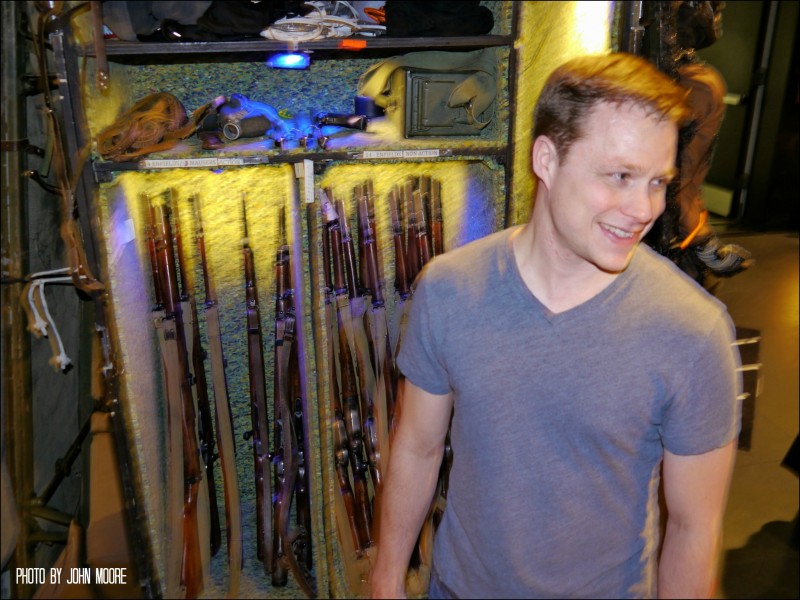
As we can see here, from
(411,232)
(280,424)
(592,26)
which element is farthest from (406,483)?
(592,26)

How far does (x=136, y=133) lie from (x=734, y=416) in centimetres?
192

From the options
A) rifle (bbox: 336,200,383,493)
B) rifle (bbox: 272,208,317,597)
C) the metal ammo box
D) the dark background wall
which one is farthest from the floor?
the metal ammo box

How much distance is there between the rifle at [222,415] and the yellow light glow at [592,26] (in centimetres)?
150

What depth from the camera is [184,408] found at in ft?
8.60

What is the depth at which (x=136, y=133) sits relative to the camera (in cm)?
222

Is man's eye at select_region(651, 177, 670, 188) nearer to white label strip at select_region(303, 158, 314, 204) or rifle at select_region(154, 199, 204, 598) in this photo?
white label strip at select_region(303, 158, 314, 204)

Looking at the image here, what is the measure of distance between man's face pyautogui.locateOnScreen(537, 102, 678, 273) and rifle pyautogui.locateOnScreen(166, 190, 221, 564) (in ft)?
5.81

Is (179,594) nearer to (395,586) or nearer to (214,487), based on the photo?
(214,487)

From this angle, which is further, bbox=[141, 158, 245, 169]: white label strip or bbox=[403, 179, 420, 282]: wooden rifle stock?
bbox=[403, 179, 420, 282]: wooden rifle stock

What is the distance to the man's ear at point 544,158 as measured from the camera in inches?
51.3

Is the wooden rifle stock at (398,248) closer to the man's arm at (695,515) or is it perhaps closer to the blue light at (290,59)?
the blue light at (290,59)

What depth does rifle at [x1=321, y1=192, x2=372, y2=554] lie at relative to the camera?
8.67 feet

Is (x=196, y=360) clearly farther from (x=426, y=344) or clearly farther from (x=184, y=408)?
(x=426, y=344)

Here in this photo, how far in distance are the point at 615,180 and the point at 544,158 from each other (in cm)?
16
